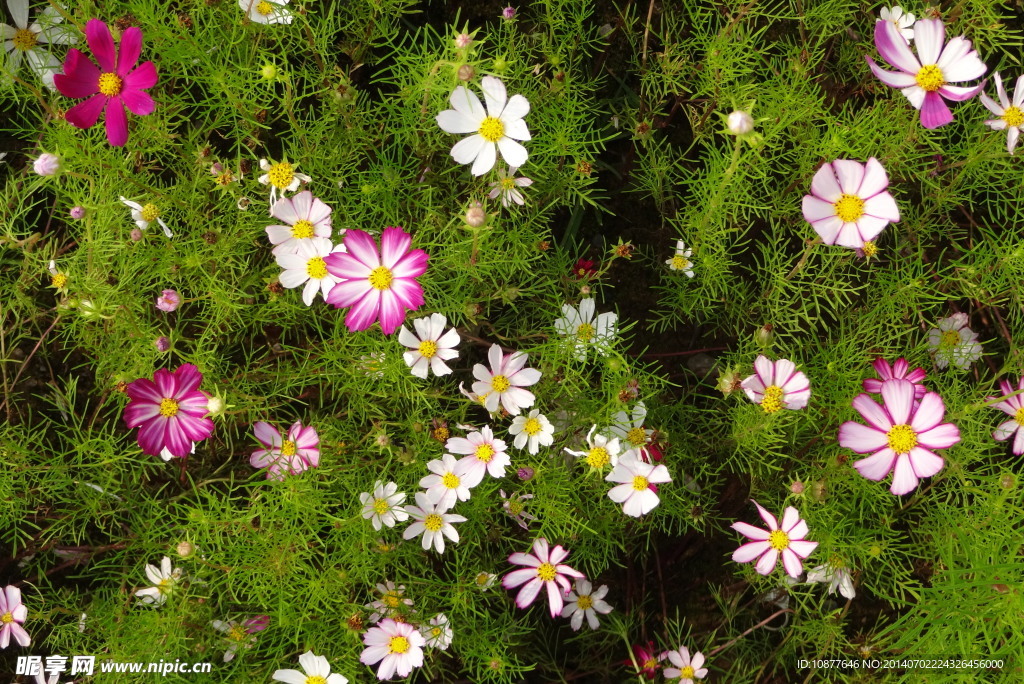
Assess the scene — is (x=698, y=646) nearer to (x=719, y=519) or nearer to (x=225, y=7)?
(x=719, y=519)

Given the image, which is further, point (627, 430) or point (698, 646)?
point (698, 646)

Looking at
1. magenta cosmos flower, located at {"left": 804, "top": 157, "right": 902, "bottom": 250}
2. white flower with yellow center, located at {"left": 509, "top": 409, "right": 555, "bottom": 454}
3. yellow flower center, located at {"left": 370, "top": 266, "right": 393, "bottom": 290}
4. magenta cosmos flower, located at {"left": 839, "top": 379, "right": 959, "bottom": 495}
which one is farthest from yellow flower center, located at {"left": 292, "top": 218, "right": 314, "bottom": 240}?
magenta cosmos flower, located at {"left": 839, "top": 379, "right": 959, "bottom": 495}

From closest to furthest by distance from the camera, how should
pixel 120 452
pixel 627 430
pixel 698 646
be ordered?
pixel 627 430, pixel 120 452, pixel 698 646

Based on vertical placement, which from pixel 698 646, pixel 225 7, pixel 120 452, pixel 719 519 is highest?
pixel 225 7

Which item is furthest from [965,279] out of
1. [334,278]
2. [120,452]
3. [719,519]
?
[120,452]

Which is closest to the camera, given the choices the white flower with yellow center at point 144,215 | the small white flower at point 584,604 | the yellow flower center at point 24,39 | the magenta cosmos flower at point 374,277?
the magenta cosmos flower at point 374,277

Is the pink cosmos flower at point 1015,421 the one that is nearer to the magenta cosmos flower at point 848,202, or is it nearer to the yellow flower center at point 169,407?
the magenta cosmos flower at point 848,202

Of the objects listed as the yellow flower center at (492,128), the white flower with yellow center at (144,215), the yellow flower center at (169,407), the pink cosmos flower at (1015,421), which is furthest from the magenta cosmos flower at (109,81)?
the pink cosmos flower at (1015,421)
